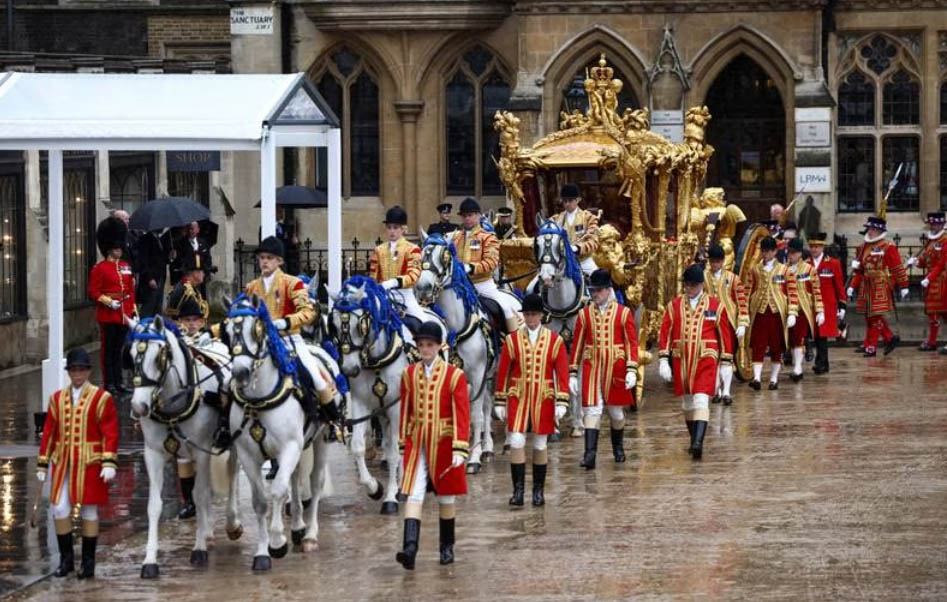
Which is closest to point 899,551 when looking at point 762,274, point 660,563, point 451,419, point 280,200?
point 660,563

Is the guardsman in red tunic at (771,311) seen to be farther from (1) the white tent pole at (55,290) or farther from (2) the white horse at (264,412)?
(2) the white horse at (264,412)

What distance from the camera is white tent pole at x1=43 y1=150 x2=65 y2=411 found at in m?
19.1

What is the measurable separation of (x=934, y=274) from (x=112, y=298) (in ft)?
35.8

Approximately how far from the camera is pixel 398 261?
1920 centimetres

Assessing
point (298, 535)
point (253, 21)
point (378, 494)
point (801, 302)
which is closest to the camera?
point (298, 535)

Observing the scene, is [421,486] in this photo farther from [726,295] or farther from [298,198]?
[298,198]

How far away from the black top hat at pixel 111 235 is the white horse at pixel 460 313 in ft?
19.0

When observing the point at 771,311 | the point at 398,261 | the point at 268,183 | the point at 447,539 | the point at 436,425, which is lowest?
the point at 447,539

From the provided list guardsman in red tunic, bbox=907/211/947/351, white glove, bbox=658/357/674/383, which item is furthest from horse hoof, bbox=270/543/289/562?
guardsman in red tunic, bbox=907/211/947/351

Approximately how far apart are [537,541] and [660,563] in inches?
47.8

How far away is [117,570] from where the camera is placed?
15078 millimetres

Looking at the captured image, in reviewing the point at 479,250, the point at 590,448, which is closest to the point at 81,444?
the point at 590,448

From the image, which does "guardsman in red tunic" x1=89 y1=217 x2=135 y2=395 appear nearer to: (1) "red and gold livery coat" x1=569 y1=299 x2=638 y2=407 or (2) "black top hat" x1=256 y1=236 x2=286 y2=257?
(1) "red and gold livery coat" x1=569 y1=299 x2=638 y2=407

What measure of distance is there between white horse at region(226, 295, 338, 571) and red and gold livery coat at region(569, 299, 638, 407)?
4317 mm
